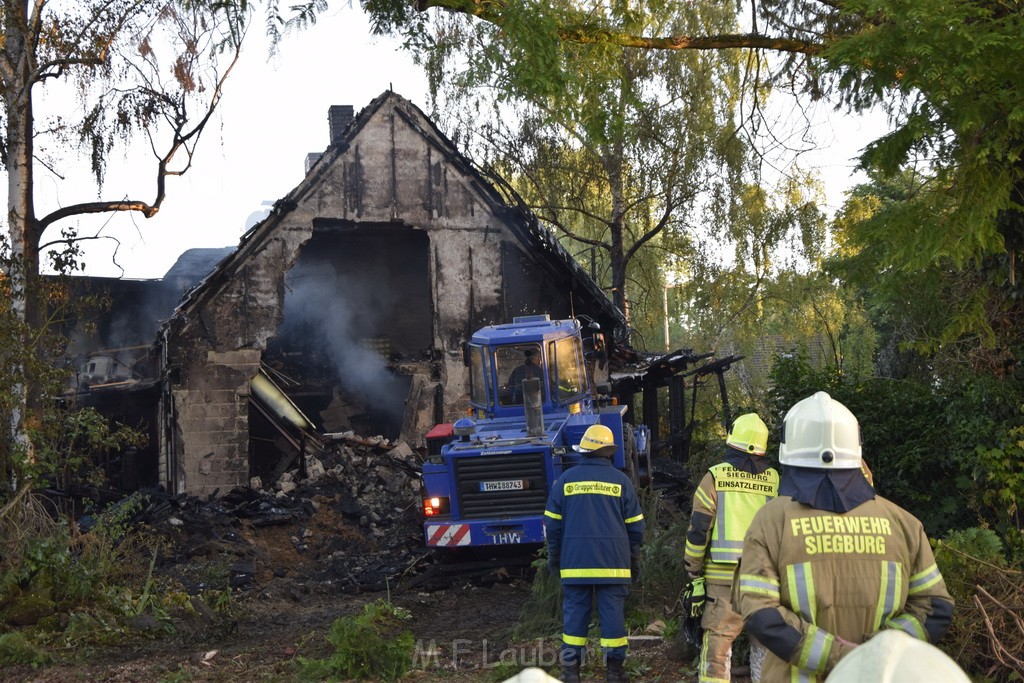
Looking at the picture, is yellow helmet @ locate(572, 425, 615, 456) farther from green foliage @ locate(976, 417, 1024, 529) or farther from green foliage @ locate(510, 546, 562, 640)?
green foliage @ locate(976, 417, 1024, 529)

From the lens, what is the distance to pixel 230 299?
1894 cm

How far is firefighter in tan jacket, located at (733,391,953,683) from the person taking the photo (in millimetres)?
3547

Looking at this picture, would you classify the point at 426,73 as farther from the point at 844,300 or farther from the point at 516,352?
the point at 844,300

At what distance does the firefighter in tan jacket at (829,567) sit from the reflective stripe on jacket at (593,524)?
316cm

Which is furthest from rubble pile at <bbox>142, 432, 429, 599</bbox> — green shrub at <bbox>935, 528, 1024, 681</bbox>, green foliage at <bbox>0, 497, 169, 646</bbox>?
green shrub at <bbox>935, 528, 1024, 681</bbox>

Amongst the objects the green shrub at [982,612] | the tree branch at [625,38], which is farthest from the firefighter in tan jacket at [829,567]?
the tree branch at [625,38]

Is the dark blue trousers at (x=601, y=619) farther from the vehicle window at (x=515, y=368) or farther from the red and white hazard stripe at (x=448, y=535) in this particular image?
the vehicle window at (x=515, y=368)

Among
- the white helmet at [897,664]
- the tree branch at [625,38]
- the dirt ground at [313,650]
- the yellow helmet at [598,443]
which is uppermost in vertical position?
the tree branch at [625,38]

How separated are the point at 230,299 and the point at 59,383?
22.7ft

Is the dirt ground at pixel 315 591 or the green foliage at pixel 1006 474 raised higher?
the green foliage at pixel 1006 474

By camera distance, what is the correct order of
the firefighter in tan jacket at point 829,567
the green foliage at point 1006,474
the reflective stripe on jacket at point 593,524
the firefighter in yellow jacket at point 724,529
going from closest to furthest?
1. the firefighter in tan jacket at point 829,567
2. the firefighter in yellow jacket at point 724,529
3. the reflective stripe on jacket at point 593,524
4. the green foliage at point 1006,474

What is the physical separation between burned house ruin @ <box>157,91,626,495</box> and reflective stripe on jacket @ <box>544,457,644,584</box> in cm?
1212

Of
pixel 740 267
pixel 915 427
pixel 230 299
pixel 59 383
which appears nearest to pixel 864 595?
pixel 915 427

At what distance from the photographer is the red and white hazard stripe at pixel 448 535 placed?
11898 mm
